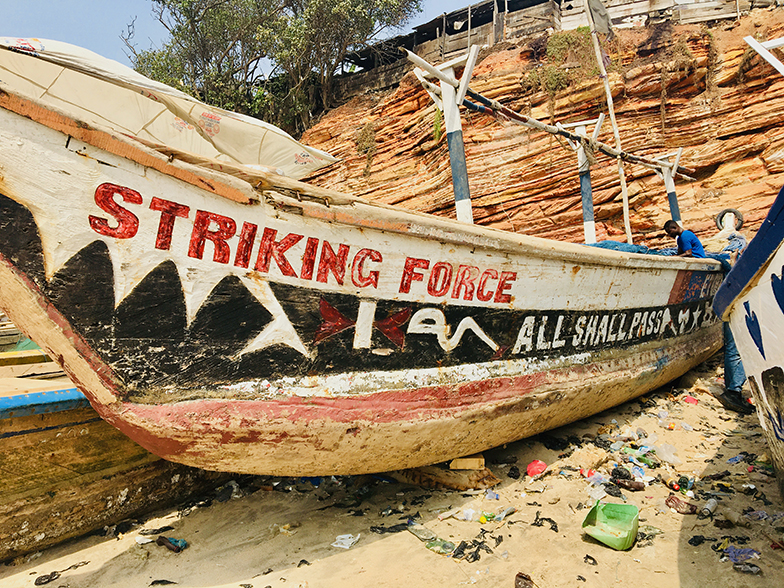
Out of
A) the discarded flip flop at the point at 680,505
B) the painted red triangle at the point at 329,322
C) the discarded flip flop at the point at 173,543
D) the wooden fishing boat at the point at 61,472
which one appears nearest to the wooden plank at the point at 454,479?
the discarded flip flop at the point at 680,505

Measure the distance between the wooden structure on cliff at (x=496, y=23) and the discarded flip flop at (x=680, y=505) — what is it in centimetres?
1700

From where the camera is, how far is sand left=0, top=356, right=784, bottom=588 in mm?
2143

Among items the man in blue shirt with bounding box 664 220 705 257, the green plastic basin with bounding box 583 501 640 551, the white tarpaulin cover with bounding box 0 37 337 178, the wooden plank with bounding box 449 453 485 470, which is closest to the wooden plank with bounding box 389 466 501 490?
the wooden plank with bounding box 449 453 485 470

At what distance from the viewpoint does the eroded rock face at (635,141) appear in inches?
417

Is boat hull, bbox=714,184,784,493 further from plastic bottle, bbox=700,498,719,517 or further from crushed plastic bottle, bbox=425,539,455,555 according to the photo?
crushed plastic bottle, bbox=425,539,455,555

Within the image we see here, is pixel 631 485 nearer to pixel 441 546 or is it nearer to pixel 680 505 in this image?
pixel 680 505

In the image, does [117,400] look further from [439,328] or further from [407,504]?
[407,504]

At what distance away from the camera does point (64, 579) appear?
2320mm

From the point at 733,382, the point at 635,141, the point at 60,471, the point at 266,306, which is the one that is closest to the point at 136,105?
the point at 60,471

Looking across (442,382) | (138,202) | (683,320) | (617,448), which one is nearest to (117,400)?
(138,202)

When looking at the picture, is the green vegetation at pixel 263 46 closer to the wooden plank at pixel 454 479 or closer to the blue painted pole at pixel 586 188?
the blue painted pole at pixel 586 188

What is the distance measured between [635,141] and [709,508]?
37.9ft

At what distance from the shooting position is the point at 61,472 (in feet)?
8.56

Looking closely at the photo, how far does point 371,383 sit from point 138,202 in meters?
1.40
